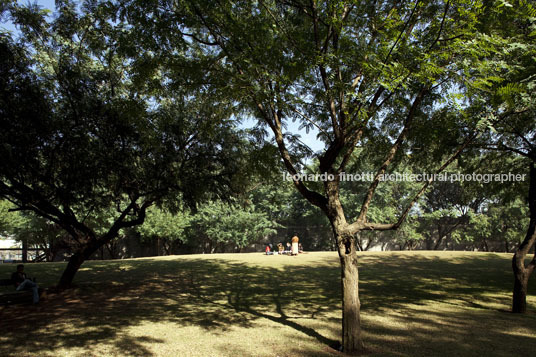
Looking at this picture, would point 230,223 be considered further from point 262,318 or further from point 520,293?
point 520,293

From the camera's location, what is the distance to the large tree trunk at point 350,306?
535 cm

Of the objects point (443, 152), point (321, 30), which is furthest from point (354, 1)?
point (443, 152)

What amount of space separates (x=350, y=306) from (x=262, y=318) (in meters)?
2.82

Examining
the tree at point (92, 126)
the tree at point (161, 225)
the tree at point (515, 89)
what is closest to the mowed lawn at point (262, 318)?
the tree at point (515, 89)

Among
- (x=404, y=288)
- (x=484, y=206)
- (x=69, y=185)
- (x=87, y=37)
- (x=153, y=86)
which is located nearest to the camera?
(x=153, y=86)

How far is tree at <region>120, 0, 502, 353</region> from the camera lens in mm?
5160

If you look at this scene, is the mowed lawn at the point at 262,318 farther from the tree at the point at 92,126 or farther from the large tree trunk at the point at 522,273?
the tree at the point at 92,126

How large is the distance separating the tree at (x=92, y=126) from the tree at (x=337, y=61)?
1259 millimetres

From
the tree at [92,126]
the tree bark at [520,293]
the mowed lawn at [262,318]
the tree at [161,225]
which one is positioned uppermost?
the tree at [92,126]

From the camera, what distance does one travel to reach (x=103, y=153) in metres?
9.86

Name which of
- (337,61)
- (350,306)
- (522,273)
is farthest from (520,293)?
(337,61)

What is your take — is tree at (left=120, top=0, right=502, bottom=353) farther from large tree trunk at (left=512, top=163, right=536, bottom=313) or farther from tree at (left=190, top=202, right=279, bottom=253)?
tree at (left=190, top=202, right=279, bottom=253)

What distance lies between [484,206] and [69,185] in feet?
114

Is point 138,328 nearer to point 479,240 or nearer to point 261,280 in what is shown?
point 261,280
